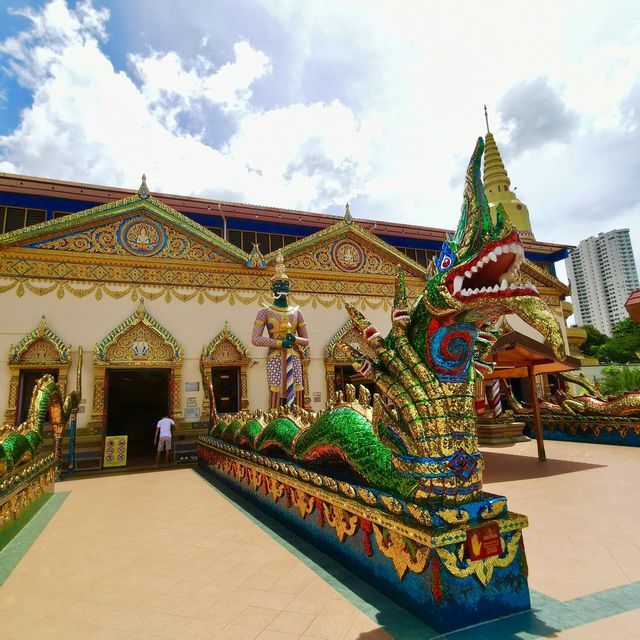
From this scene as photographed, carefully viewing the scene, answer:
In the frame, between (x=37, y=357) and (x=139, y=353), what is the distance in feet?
6.55

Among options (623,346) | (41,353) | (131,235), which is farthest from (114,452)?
(623,346)

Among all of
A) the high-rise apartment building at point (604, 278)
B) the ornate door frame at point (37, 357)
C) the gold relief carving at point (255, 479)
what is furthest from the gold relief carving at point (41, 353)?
the high-rise apartment building at point (604, 278)

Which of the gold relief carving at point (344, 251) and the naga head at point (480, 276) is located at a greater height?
the gold relief carving at point (344, 251)

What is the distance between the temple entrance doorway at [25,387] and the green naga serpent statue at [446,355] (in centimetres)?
863

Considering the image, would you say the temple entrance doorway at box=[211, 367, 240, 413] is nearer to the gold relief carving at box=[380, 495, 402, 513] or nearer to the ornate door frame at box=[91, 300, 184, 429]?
the ornate door frame at box=[91, 300, 184, 429]

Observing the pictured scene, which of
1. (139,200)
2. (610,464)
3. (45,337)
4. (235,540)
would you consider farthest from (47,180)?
(610,464)

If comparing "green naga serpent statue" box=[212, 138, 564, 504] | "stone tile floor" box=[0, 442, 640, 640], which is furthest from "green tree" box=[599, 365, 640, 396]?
"green naga serpent statue" box=[212, 138, 564, 504]

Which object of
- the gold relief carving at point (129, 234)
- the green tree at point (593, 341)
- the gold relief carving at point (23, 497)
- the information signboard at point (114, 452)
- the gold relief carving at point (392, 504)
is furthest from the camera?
the green tree at point (593, 341)

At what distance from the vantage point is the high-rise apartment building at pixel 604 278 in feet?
184

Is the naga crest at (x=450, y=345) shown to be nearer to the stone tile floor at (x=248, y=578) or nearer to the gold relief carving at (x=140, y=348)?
the stone tile floor at (x=248, y=578)

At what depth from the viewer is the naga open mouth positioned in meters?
2.19

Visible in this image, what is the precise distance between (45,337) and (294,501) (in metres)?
7.99

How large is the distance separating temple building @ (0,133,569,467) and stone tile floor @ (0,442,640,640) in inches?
177

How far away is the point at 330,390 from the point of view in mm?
11367
